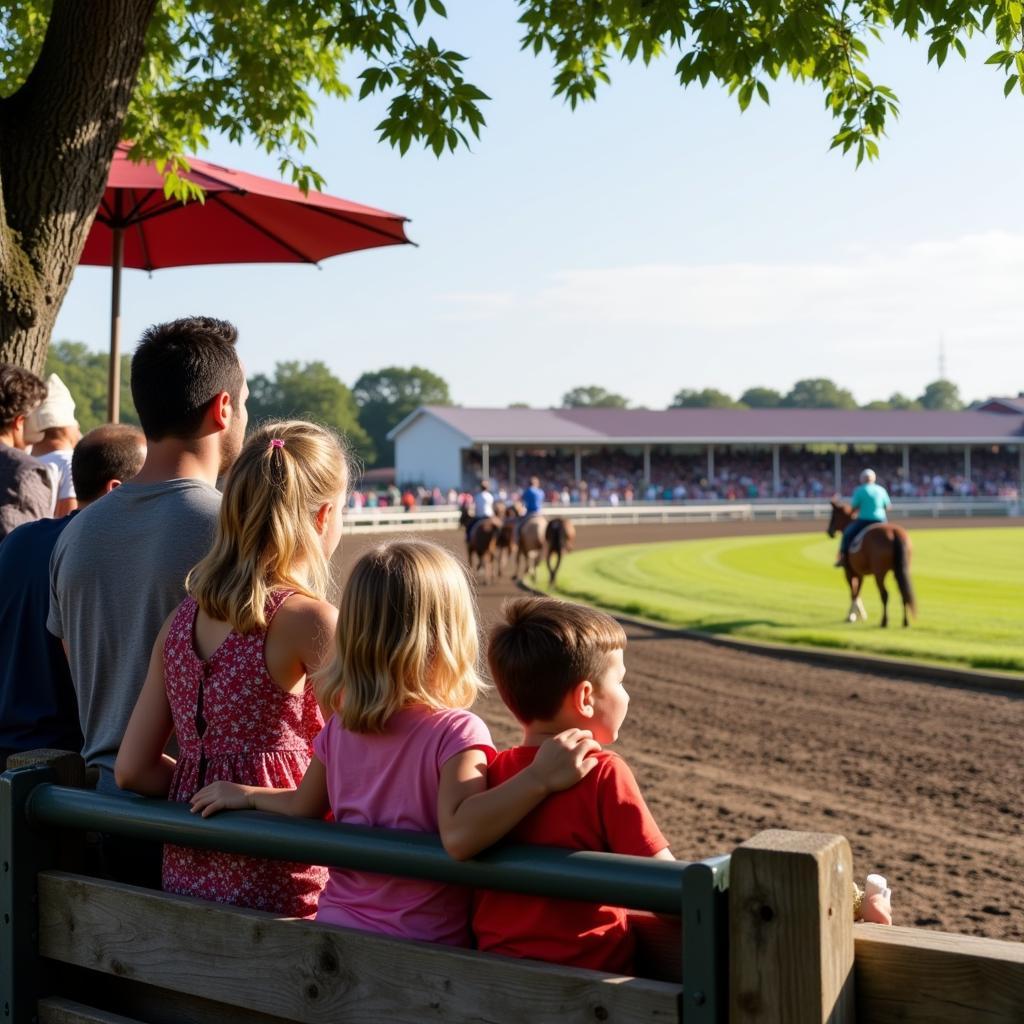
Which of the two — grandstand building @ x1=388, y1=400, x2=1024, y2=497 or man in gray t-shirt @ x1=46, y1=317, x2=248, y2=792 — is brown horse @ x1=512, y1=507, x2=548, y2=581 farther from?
grandstand building @ x1=388, y1=400, x2=1024, y2=497

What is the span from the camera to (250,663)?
260 cm

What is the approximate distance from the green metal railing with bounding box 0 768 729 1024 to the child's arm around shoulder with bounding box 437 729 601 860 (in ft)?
0.12

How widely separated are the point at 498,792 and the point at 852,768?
23.8 ft

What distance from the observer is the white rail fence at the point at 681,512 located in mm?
44125

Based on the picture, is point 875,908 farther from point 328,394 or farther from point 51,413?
point 328,394

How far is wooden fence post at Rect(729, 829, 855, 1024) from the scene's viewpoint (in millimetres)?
Result: 1702

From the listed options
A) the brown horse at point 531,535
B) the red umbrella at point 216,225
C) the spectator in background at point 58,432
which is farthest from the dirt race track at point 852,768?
the brown horse at point 531,535

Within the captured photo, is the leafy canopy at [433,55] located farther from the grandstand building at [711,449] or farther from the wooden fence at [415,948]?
the grandstand building at [711,449]

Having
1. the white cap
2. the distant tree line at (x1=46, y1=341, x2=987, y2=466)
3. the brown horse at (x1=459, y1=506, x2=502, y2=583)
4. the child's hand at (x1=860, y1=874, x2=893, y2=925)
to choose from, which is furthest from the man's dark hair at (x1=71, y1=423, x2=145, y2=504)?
the distant tree line at (x1=46, y1=341, x2=987, y2=466)

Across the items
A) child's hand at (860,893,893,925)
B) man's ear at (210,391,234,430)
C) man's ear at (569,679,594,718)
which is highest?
man's ear at (210,391,234,430)

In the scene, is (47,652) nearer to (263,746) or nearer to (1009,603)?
(263,746)

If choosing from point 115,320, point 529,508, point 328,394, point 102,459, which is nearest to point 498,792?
point 102,459

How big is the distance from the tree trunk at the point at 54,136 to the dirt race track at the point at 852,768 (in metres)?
2.05

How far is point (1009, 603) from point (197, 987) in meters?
18.5
